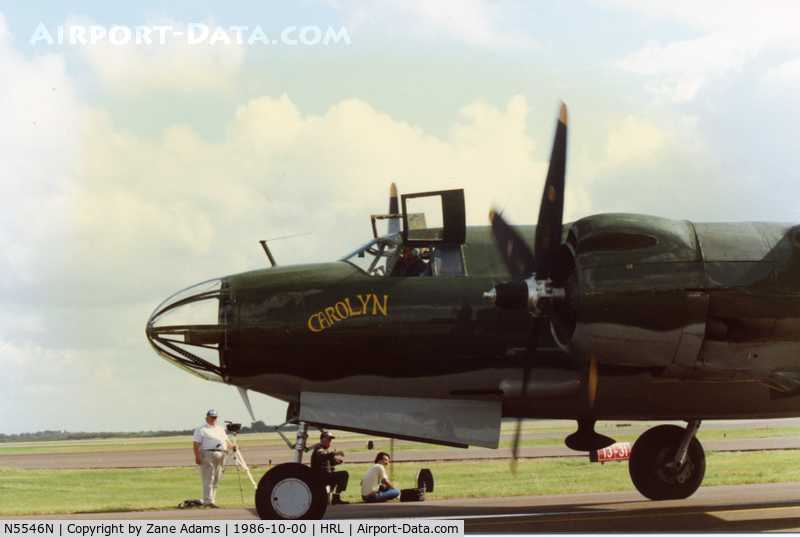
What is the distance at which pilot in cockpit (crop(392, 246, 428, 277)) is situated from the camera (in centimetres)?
1594

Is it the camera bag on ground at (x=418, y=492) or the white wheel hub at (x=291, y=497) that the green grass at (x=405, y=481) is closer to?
the camera bag on ground at (x=418, y=492)

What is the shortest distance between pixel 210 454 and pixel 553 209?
8935 mm

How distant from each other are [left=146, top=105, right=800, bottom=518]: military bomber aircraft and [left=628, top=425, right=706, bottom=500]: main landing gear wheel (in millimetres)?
2071

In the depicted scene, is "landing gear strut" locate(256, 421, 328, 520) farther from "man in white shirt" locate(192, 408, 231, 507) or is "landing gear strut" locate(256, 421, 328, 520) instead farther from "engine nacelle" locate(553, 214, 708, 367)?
"man in white shirt" locate(192, 408, 231, 507)

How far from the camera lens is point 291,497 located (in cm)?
1466

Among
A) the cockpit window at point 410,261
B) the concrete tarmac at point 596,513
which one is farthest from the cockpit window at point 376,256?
the concrete tarmac at point 596,513

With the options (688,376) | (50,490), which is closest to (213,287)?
(688,376)

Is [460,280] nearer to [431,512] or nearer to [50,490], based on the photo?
[431,512]

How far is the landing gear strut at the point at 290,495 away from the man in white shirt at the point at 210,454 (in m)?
5.66

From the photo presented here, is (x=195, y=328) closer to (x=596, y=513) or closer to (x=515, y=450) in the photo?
(x=515, y=450)

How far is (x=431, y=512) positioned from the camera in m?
17.5

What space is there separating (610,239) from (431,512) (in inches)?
239

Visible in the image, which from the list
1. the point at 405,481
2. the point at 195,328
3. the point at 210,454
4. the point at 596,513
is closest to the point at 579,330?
the point at 596,513

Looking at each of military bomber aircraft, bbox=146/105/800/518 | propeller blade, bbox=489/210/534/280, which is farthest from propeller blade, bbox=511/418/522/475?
propeller blade, bbox=489/210/534/280
